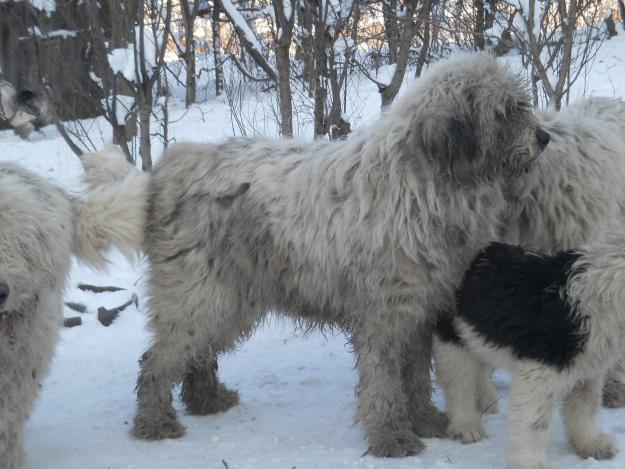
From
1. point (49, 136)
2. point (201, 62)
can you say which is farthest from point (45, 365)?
point (201, 62)

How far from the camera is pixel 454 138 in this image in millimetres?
4656

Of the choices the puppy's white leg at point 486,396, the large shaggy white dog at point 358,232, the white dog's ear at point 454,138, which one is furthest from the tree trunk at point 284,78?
the white dog's ear at point 454,138

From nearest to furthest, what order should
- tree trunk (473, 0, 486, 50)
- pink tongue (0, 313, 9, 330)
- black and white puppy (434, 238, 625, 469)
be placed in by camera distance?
1. black and white puppy (434, 238, 625, 469)
2. pink tongue (0, 313, 9, 330)
3. tree trunk (473, 0, 486, 50)

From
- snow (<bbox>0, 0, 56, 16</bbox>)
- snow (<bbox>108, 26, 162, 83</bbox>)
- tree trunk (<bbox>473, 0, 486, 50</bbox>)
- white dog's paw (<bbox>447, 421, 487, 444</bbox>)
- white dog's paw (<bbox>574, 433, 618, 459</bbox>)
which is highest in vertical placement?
snow (<bbox>0, 0, 56, 16</bbox>)

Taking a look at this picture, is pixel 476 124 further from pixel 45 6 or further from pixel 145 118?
pixel 45 6

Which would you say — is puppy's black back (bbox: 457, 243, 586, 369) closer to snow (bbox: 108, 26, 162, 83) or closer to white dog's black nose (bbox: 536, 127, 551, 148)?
white dog's black nose (bbox: 536, 127, 551, 148)

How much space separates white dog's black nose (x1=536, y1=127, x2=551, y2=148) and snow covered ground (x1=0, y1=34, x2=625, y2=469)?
67.0 inches

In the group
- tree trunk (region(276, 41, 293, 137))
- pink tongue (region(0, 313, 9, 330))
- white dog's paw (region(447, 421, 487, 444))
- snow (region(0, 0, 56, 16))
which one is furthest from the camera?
snow (region(0, 0, 56, 16))

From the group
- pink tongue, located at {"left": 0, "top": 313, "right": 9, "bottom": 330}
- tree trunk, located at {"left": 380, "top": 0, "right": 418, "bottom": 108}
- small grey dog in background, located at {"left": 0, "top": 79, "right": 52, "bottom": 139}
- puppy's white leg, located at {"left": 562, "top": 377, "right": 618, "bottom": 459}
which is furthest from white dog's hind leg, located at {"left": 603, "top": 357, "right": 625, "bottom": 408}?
small grey dog in background, located at {"left": 0, "top": 79, "right": 52, "bottom": 139}

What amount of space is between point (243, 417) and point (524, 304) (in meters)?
2.27

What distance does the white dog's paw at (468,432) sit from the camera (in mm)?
5031

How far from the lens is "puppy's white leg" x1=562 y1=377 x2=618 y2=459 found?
4.62 meters

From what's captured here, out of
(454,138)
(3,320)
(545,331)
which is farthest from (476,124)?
(3,320)

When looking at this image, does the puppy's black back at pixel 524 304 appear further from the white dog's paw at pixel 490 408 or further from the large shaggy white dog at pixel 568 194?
the white dog's paw at pixel 490 408
